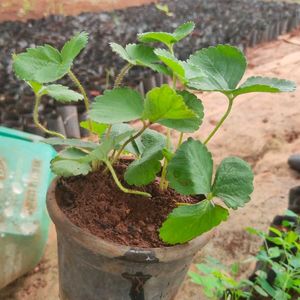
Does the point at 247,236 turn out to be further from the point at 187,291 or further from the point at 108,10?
the point at 108,10

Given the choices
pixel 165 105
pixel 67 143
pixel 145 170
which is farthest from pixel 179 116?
pixel 67 143

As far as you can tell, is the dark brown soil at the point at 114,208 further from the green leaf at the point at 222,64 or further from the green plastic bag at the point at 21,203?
the green plastic bag at the point at 21,203

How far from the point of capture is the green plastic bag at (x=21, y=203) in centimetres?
169

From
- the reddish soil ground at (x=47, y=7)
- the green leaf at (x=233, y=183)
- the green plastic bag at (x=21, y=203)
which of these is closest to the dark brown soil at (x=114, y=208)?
the green leaf at (x=233, y=183)

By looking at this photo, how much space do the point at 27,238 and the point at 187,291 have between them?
0.70 m

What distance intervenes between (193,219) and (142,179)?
162 mm

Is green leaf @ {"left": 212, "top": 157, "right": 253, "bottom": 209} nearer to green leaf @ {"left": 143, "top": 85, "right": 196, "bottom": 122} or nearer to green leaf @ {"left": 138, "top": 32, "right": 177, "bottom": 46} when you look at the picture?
green leaf @ {"left": 143, "top": 85, "right": 196, "bottom": 122}

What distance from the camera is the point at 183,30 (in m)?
1.13

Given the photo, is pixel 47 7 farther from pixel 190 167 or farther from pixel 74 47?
pixel 190 167

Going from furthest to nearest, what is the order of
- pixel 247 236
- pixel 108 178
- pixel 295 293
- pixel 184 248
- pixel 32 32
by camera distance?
pixel 32 32 < pixel 247 236 < pixel 295 293 < pixel 108 178 < pixel 184 248

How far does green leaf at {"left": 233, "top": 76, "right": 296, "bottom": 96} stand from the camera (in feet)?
3.14

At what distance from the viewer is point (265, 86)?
0.96 meters

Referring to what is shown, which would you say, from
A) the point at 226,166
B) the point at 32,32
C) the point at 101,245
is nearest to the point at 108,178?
the point at 101,245

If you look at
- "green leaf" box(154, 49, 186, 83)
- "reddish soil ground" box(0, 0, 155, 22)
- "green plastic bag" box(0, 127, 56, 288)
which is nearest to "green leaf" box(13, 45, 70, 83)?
"green leaf" box(154, 49, 186, 83)
